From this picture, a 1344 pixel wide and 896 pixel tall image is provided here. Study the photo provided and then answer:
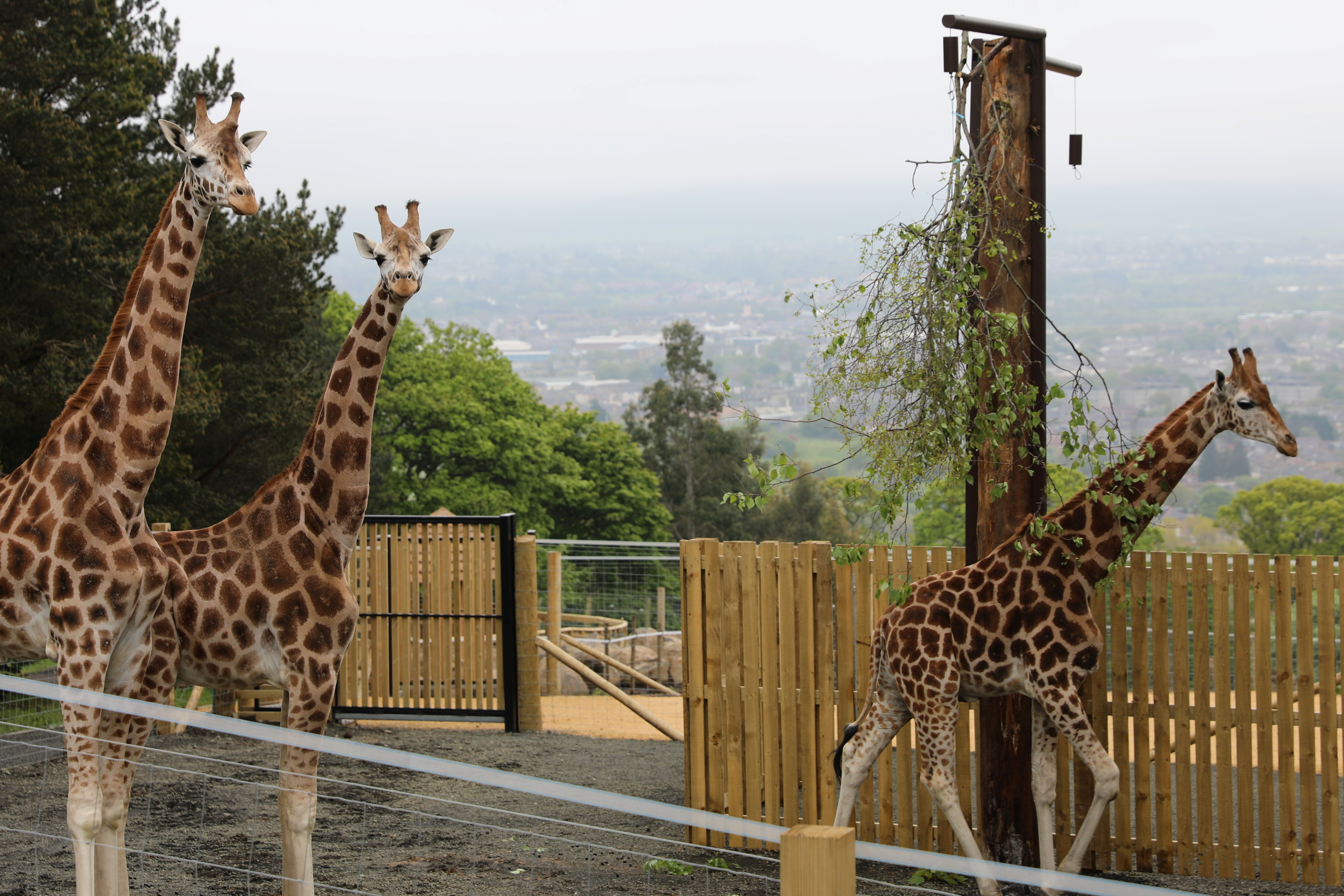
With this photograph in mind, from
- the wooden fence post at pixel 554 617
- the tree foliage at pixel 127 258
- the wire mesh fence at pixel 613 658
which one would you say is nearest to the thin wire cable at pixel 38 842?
the wire mesh fence at pixel 613 658

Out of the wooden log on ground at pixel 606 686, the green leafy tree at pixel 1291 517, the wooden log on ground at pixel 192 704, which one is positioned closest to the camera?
the wooden log on ground at pixel 192 704

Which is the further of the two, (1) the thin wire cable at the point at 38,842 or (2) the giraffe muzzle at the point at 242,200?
(1) the thin wire cable at the point at 38,842

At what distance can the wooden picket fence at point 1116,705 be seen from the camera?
5.50 meters

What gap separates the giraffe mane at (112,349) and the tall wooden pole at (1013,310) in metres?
3.66

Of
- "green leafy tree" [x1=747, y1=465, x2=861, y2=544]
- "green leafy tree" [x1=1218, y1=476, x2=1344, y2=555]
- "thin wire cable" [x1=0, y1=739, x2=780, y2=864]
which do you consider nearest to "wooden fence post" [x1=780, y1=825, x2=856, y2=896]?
"thin wire cable" [x1=0, y1=739, x2=780, y2=864]

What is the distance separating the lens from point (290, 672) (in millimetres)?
4578

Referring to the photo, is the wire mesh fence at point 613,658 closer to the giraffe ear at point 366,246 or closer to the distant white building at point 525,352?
the giraffe ear at point 366,246

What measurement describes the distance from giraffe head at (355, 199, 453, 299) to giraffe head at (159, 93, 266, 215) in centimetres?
48

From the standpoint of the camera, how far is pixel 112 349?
14.7ft

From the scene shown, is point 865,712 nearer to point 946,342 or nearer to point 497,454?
point 946,342

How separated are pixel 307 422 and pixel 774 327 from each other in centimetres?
11767

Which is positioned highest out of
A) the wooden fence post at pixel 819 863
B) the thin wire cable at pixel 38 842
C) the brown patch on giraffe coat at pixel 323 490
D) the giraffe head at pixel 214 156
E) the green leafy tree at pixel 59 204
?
the green leafy tree at pixel 59 204

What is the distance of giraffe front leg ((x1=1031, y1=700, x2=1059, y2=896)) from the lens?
525cm

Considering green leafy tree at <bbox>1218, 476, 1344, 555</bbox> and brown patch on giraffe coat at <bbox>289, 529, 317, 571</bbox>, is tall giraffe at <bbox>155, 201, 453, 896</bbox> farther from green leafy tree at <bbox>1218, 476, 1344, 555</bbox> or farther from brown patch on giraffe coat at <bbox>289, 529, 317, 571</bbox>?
green leafy tree at <bbox>1218, 476, 1344, 555</bbox>
